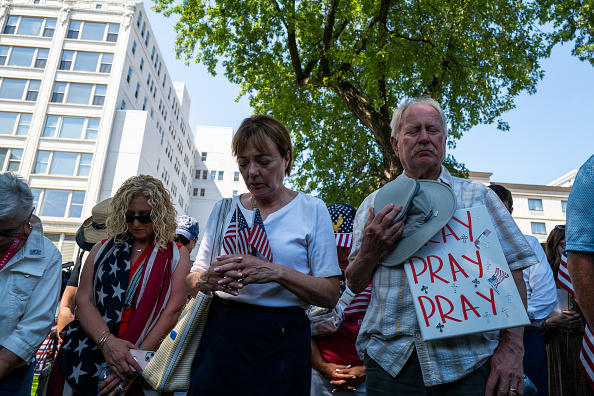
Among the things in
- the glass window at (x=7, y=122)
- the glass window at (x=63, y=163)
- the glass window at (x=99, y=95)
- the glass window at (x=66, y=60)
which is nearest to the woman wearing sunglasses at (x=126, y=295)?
the glass window at (x=63, y=163)

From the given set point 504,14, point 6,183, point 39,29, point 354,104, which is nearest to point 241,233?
point 6,183

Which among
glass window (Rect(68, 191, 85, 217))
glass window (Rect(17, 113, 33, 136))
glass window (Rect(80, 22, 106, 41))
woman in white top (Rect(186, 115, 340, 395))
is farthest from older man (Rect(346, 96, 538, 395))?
glass window (Rect(80, 22, 106, 41))

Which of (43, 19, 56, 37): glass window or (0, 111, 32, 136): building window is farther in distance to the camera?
(43, 19, 56, 37): glass window

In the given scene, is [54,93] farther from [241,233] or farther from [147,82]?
[241,233]

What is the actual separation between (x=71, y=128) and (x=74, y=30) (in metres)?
9.07

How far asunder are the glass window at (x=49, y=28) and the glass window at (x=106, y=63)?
5099mm

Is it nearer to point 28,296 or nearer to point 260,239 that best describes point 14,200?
point 28,296

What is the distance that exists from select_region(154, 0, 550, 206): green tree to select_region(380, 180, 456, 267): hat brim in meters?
7.81

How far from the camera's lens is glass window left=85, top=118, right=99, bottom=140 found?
35938 mm

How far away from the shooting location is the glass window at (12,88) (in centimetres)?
3622

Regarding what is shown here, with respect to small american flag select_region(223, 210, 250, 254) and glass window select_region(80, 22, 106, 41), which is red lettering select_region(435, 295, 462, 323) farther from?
glass window select_region(80, 22, 106, 41)

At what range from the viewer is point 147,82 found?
43.8m

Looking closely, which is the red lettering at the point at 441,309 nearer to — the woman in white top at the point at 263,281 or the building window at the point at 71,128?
the woman in white top at the point at 263,281

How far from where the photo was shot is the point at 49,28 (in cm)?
3788
